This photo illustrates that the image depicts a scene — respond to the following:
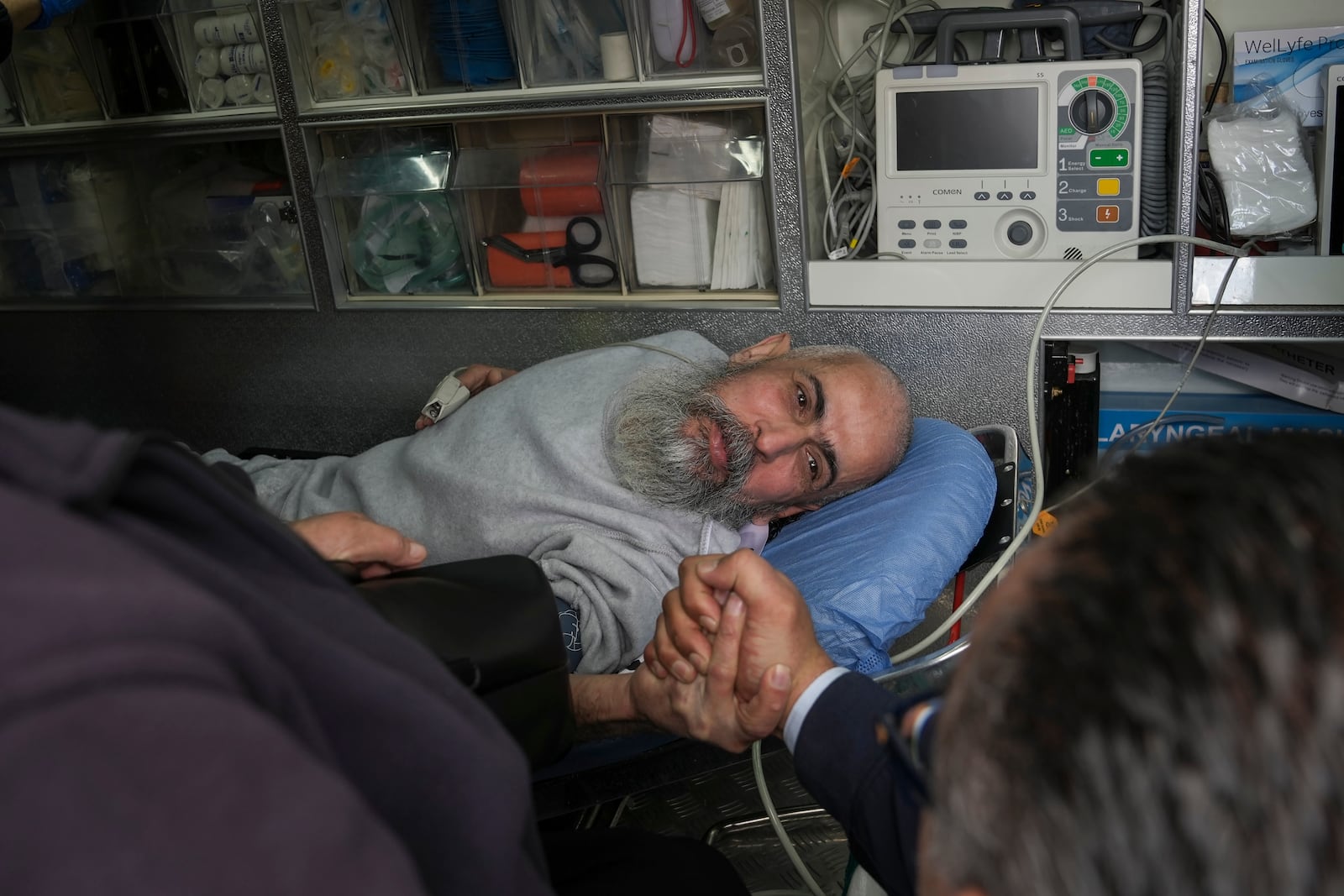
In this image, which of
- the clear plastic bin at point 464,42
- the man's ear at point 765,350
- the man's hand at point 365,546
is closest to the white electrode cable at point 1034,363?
the man's ear at point 765,350

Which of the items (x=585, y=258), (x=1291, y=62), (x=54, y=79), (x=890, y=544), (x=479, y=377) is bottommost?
(x=890, y=544)

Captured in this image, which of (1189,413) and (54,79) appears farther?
(54,79)

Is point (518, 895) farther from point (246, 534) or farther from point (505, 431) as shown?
point (505, 431)

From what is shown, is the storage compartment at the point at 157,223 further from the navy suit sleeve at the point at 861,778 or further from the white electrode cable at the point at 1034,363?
the navy suit sleeve at the point at 861,778

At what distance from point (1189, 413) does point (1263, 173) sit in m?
0.50

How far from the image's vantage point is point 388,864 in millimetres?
475

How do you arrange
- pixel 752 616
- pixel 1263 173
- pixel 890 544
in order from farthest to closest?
pixel 1263 173 < pixel 890 544 < pixel 752 616

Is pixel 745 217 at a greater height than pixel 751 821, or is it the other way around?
pixel 745 217

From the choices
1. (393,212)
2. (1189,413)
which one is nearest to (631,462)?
(393,212)

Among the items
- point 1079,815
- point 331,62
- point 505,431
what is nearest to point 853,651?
point 505,431

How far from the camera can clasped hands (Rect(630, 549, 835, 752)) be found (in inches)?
42.8

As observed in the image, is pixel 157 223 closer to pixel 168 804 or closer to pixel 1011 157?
pixel 1011 157

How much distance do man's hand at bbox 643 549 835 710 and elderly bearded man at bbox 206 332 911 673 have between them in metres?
0.41

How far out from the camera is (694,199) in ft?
6.82
